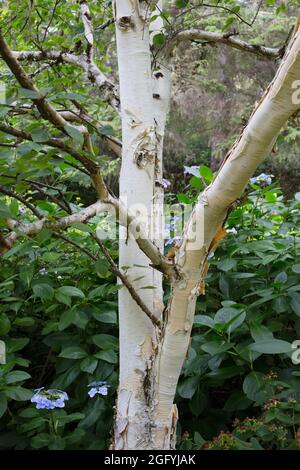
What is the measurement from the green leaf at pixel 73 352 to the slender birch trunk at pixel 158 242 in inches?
10.5

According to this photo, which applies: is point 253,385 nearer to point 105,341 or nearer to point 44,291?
point 105,341

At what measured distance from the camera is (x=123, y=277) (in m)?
1.25

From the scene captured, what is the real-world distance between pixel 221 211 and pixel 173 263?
7.1 inches

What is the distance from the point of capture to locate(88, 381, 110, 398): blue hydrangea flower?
1.40 meters

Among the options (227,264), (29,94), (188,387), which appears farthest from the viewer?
(227,264)

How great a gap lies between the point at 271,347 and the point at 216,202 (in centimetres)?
48

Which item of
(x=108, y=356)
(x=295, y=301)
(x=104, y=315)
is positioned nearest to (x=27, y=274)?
(x=104, y=315)

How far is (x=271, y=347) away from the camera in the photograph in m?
1.33

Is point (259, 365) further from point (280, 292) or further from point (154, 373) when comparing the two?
point (154, 373)

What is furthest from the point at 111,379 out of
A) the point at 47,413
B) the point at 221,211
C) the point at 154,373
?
the point at 221,211

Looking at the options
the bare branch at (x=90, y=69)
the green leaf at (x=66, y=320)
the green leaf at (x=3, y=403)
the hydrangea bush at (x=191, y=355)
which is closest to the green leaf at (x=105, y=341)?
the hydrangea bush at (x=191, y=355)

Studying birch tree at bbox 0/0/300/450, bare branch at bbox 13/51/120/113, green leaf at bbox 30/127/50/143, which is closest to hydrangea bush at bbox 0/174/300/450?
birch tree at bbox 0/0/300/450

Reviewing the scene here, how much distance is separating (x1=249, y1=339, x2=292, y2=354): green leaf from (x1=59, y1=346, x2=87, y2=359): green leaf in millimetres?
537

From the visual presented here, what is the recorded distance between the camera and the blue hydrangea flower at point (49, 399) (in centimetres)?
133
